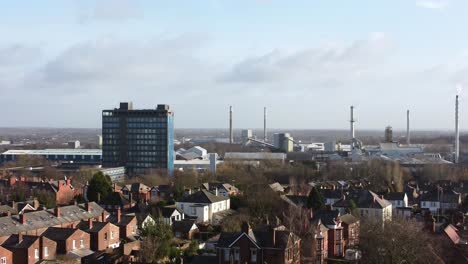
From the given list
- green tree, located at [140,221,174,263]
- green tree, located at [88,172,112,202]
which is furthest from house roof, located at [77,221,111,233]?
green tree, located at [88,172,112,202]

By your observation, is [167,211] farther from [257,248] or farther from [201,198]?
[257,248]

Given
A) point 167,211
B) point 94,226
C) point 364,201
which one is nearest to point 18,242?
point 94,226

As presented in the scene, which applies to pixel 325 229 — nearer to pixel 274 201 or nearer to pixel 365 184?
pixel 274 201

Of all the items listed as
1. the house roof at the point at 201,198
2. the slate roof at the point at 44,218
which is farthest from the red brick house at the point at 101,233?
the house roof at the point at 201,198

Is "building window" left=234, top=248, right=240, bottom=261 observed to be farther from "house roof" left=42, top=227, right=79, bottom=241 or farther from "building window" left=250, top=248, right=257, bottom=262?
"house roof" left=42, top=227, right=79, bottom=241

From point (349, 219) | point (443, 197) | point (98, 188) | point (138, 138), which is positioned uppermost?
point (138, 138)
